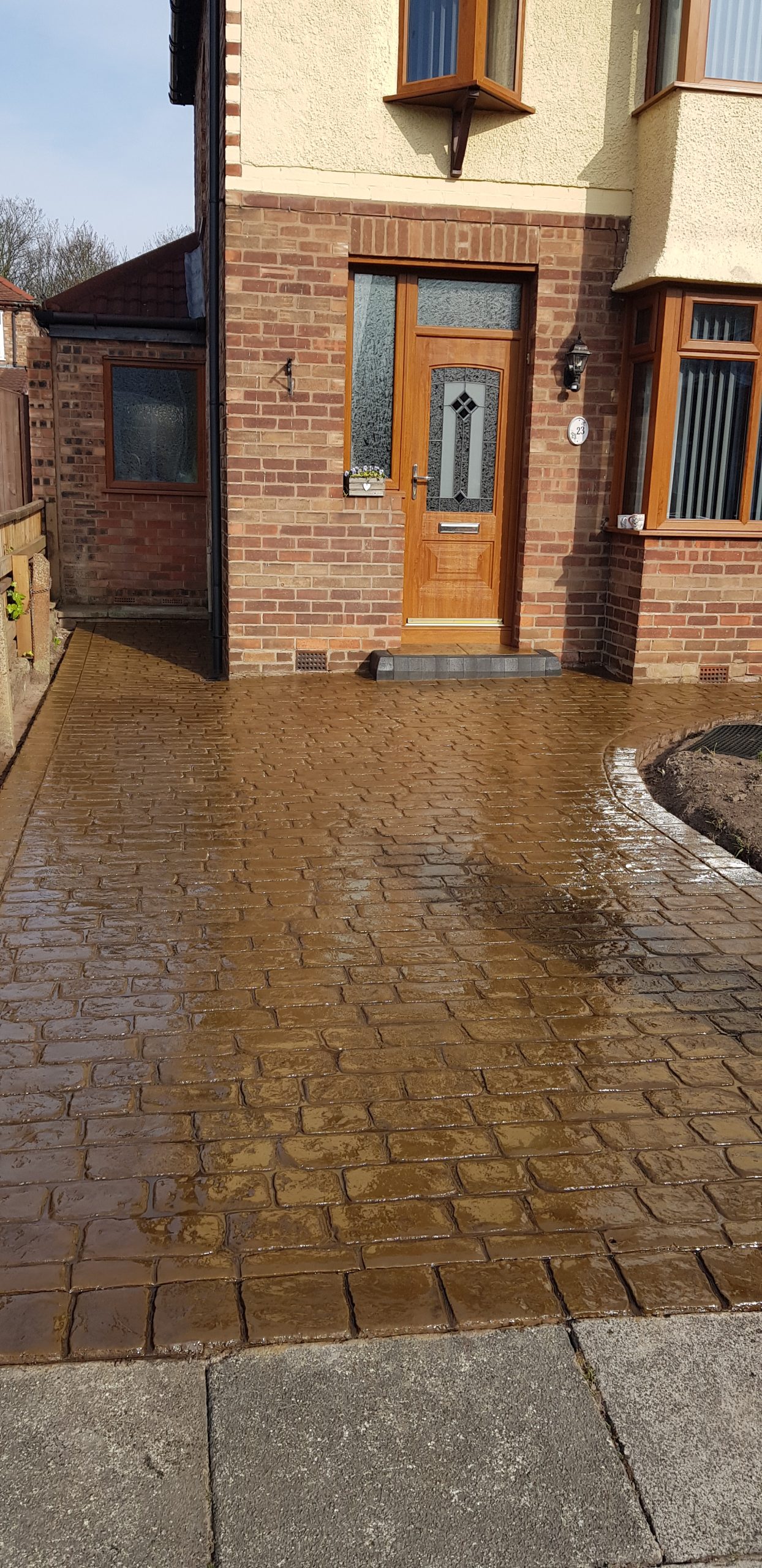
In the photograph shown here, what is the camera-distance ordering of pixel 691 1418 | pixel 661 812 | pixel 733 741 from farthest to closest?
pixel 733 741
pixel 661 812
pixel 691 1418

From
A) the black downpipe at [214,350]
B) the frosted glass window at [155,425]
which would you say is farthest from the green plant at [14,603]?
the frosted glass window at [155,425]

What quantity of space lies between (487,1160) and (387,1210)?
325 millimetres

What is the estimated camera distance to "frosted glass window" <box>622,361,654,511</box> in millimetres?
9180

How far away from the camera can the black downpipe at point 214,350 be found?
8.80 meters

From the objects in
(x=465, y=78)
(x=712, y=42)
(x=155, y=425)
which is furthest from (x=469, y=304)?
(x=155, y=425)

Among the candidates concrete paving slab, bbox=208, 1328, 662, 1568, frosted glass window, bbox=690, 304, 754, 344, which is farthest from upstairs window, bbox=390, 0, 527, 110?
concrete paving slab, bbox=208, 1328, 662, 1568

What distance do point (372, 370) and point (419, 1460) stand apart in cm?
828

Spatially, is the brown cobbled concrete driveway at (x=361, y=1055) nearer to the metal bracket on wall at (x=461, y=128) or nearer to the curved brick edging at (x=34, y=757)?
the curved brick edging at (x=34, y=757)

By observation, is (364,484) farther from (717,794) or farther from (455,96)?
(717,794)

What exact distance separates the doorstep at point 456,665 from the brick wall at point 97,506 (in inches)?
138

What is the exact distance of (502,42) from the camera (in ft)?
28.7

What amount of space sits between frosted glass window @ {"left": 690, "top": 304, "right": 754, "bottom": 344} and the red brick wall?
1410 mm

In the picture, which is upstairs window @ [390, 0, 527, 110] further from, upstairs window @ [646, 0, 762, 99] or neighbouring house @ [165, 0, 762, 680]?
upstairs window @ [646, 0, 762, 99]

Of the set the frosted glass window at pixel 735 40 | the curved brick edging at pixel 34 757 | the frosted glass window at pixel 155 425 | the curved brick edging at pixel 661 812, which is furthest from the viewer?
the frosted glass window at pixel 155 425
